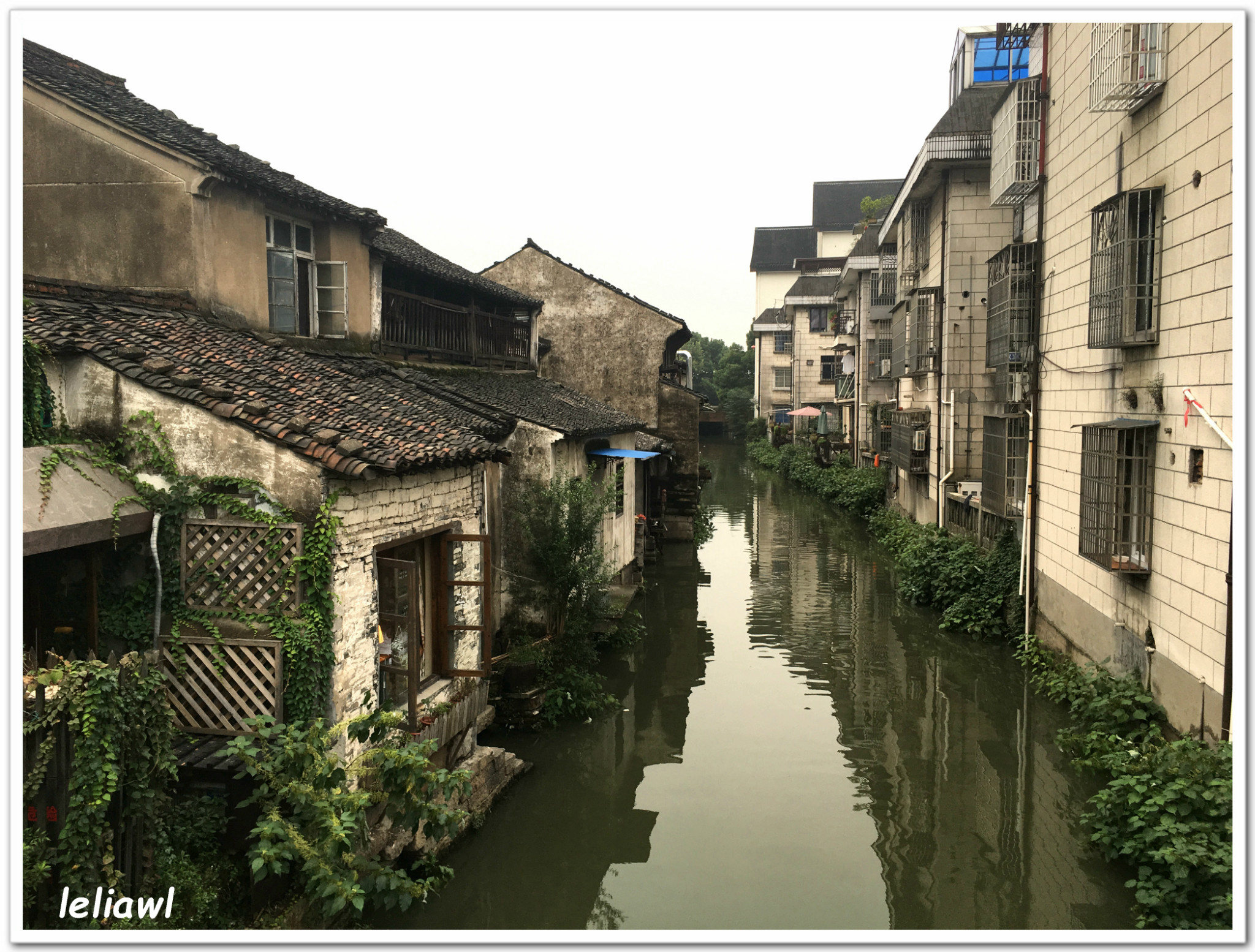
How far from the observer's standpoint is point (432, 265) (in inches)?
621

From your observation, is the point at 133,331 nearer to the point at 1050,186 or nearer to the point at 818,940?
the point at 818,940

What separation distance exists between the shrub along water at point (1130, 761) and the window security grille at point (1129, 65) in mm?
6032

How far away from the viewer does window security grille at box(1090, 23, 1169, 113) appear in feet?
29.0

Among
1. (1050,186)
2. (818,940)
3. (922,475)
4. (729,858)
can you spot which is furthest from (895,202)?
(818,940)

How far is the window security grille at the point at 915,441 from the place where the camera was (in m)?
21.0

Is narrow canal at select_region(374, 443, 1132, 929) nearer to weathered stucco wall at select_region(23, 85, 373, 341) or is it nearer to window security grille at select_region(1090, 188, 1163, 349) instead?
window security grille at select_region(1090, 188, 1163, 349)

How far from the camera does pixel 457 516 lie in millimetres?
9320

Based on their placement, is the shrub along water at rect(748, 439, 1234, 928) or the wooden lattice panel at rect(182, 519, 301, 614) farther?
the wooden lattice panel at rect(182, 519, 301, 614)

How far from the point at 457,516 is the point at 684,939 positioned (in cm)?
506

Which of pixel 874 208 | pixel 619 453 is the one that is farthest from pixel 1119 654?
pixel 874 208

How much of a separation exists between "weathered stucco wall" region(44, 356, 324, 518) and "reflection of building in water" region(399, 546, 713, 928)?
3.44 metres

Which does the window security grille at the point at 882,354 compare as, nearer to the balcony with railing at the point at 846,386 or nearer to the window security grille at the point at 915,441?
the window security grille at the point at 915,441

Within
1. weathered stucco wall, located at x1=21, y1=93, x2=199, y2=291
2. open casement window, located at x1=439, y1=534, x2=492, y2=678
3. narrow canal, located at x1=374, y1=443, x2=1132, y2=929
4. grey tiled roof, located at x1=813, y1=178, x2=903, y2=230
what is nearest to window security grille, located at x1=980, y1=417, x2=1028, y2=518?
narrow canal, located at x1=374, y1=443, x2=1132, y2=929

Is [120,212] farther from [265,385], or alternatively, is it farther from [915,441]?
[915,441]
